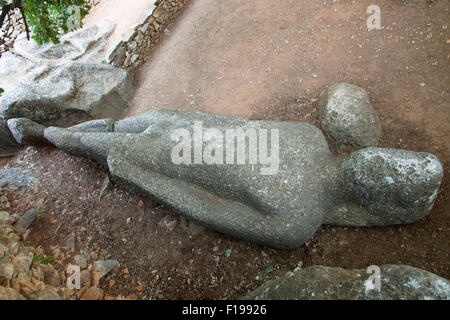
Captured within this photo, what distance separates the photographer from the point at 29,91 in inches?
189

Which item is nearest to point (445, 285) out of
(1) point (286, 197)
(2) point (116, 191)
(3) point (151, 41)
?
(1) point (286, 197)

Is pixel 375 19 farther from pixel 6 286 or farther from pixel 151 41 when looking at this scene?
pixel 6 286

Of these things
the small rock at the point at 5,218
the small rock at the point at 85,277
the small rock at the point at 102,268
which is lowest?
the small rock at the point at 102,268

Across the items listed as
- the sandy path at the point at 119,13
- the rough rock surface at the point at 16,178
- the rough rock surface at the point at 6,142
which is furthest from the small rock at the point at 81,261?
the sandy path at the point at 119,13

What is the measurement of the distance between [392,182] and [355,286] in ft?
2.89

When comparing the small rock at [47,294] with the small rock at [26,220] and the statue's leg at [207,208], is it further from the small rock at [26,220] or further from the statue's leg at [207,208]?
the small rock at [26,220]

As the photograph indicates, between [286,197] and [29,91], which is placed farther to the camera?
[29,91]

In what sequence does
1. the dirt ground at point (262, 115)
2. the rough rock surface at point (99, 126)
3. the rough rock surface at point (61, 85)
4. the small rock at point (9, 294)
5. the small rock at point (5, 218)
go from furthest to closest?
the rough rock surface at point (61, 85) → the rough rock surface at point (99, 126) → the small rock at point (5, 218) → the dirt ground at point (262, 115) → the small rock at point (9, 294)

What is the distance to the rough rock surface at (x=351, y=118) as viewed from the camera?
332 centimetres

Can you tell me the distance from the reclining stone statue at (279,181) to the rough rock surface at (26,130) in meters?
1.91

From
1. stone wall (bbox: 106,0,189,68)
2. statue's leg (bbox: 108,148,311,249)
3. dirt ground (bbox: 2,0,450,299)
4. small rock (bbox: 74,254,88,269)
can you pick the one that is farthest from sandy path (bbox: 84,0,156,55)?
small rock (bbox: 74,254,88,269)

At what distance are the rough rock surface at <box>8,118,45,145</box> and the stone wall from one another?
69.5 inches

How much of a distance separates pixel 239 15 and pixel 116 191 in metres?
3.48

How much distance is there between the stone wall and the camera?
18.9 feet
